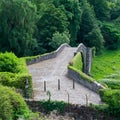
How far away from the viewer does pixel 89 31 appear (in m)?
74.0

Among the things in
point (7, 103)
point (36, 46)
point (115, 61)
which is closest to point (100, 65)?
point (115, 61)

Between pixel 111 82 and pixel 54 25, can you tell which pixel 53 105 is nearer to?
pixel 111 82

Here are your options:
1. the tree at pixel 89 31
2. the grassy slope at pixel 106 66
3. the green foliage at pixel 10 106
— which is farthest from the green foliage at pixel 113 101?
the tree at pixel 89 31

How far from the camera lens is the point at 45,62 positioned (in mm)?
47812

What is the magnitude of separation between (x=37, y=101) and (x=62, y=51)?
23882 mm

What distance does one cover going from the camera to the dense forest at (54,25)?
189 ft

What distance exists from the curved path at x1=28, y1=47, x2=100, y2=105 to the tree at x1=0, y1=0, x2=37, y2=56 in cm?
895

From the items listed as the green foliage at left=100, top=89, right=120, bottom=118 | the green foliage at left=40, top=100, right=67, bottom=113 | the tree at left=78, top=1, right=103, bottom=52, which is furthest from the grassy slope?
the green foliage at left=100, top=89, right=120, bottom=118

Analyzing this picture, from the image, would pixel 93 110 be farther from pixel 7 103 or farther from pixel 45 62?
pixel 45 62

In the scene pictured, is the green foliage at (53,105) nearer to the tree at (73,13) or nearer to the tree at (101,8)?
the tree at (73,13)

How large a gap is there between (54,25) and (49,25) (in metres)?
0.75

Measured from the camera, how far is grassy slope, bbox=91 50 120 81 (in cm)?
6051

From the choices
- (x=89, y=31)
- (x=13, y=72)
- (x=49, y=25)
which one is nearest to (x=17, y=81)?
(x=13, y=72)

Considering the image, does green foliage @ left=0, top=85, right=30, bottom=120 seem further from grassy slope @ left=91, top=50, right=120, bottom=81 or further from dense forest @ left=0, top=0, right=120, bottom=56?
grassy slope @ left=91, top=50, right=120, bottom=81
